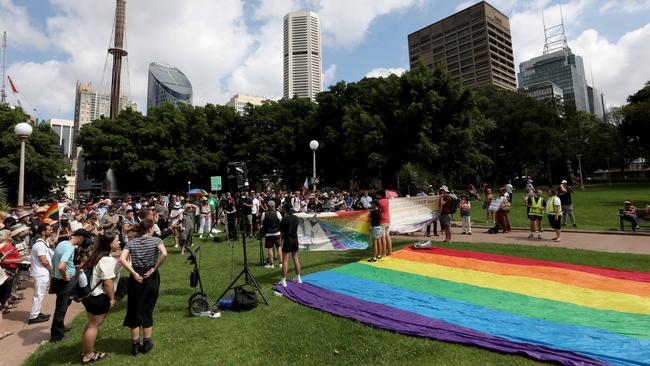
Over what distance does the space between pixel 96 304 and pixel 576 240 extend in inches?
566

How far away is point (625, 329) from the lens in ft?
16.7

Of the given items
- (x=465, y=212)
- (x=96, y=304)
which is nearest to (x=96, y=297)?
(x=96, y=304)

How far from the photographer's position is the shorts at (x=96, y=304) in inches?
187

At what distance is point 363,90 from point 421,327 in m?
38.8

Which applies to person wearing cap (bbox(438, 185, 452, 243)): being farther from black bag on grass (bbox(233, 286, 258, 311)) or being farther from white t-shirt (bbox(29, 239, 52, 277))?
white t-shirt (bbox(29, 239, 52, 277))

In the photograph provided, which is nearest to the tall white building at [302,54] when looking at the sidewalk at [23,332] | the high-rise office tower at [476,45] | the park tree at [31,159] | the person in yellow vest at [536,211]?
the high-rise office tower at [476,45]

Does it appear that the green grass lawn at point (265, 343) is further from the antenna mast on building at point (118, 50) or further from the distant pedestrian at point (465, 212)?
the antenna mast on building at point (118, 50)

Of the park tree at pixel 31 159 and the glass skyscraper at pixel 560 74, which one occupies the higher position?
the glass skyscraper at pixel 560 74

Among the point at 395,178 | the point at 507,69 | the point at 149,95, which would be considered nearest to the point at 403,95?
the point at 395,178

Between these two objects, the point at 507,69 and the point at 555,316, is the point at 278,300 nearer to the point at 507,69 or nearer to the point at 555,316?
the point at 555,316

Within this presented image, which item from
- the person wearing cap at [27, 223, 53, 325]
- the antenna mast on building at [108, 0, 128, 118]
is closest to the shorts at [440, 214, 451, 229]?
the person wearing cap at [27, 223, 53, 325]

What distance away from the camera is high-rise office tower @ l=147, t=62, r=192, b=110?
154 m

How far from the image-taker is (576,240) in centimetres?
1234

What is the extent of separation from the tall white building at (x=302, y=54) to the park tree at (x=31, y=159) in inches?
3390
